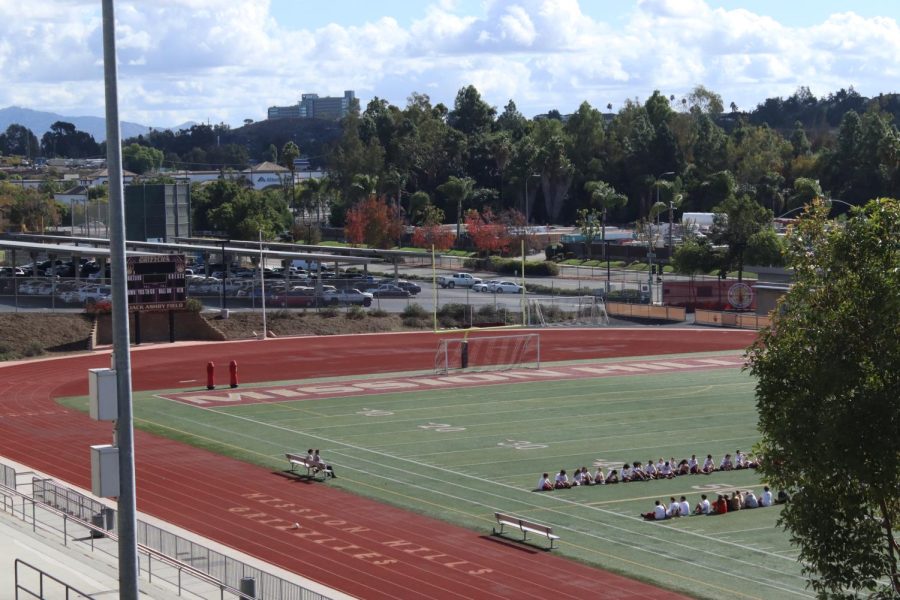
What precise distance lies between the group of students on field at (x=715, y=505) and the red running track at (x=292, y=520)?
473 centimetres

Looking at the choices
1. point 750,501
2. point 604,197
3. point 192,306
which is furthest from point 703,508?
point 604,197

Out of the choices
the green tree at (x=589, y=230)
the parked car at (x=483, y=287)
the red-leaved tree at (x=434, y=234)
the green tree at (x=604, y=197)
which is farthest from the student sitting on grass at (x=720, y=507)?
the green tree at (x=604, y=197)

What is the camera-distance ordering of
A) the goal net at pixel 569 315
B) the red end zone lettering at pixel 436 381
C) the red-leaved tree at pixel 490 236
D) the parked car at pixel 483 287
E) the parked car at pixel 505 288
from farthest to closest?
the red-leaved tree at pixel 490 236 → the parked car at pixel 483 287 → the parked car at pixel 505 288 → the goal net at pixel 569 315 → the red end zone lettering at pixel 436 381

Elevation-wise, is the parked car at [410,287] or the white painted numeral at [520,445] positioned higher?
the parked car at [410,287]

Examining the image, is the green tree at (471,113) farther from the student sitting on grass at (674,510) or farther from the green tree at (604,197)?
the student sitting on grass at (674,510)

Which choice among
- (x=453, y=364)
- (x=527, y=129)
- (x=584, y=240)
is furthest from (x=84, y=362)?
(x=527, y=129)

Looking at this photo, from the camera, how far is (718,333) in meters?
80.0

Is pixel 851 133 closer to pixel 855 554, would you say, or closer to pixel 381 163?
pixel 381 163

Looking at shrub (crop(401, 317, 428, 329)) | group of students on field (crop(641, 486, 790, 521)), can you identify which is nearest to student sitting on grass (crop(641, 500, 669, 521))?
group of students on field (crop(641, 486, 790, 521))

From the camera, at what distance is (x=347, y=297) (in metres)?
90.7

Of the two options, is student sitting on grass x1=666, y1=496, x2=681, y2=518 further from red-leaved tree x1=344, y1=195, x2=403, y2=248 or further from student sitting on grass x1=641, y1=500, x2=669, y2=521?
red-leaved tree x1=344, y1=195, x2=403, y2=248

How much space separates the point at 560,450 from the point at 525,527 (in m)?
12.3

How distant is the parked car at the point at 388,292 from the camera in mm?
97062

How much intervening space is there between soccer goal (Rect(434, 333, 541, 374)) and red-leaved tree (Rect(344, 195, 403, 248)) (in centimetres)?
6674
